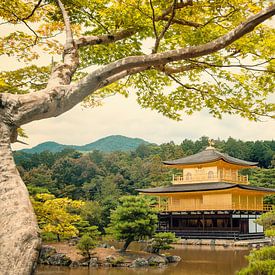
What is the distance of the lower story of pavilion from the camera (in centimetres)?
2373

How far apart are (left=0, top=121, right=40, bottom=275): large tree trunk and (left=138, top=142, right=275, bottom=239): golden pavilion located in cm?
2131

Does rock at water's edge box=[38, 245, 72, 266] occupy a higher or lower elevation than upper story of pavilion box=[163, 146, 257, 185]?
lower

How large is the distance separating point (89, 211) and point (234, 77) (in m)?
22.2

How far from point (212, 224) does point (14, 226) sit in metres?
24.0

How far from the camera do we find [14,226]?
2.88 meters

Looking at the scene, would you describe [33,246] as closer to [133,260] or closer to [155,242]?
[133,260]

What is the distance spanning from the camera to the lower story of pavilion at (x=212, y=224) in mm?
23734

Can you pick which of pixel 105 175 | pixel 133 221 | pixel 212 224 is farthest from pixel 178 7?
pixel 105 175

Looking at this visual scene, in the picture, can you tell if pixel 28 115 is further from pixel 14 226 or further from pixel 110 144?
pixel 110 144

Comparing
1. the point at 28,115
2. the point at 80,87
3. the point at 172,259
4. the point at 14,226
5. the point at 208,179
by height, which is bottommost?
the point at 172,259

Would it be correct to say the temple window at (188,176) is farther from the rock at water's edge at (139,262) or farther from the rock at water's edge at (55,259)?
the rock at water's edge at (55,259)

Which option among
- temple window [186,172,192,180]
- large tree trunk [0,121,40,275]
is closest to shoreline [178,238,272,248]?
Result: temple window [186,172,192,180]

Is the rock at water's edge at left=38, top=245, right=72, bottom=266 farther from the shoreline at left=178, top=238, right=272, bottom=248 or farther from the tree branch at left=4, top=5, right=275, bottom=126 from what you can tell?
the tree branch at left=4, top=5, right=275, bottom=126

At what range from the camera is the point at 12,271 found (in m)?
2.73
